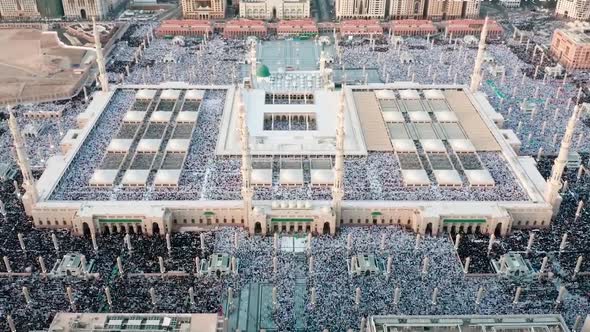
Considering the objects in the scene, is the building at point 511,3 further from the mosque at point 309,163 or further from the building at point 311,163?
the building at point 311,163

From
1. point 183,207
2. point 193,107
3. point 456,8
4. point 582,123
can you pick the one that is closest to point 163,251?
point 183,207

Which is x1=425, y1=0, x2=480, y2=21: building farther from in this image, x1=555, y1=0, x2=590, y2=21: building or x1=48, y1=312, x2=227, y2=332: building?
x1=48, y1=312, x2=227, y2=332: building

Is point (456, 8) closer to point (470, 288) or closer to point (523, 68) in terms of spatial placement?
point (523, 68)

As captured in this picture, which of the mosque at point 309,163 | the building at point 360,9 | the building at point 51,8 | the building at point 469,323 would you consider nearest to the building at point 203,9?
the building at point 360,9

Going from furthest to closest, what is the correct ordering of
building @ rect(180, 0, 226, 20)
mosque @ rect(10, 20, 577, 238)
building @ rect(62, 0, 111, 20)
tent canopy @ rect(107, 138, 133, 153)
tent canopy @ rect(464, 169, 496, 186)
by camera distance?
building @ rect(62, 0, 111, 20)
building @ rect(180, 0, 226, 20)
tent canopy @ rect(107, 138, 133, 153)
tent canopy @ rect(464, 169, 496, 186)
mosque @ rect(10, 20, 577, 238)

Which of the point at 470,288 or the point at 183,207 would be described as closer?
the point at 470,288

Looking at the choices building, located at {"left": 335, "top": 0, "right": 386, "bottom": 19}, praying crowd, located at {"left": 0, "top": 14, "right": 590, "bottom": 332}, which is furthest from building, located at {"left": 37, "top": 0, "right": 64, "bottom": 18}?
building, located at {"left": 335, "top": 0, "right": 386, "bottom": 19}

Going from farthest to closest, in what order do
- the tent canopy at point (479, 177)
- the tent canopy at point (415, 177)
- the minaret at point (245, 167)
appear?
the tent canopy at point (479, 177), the tent canopy at point (415, 177), the minaret at point (245, 167)
